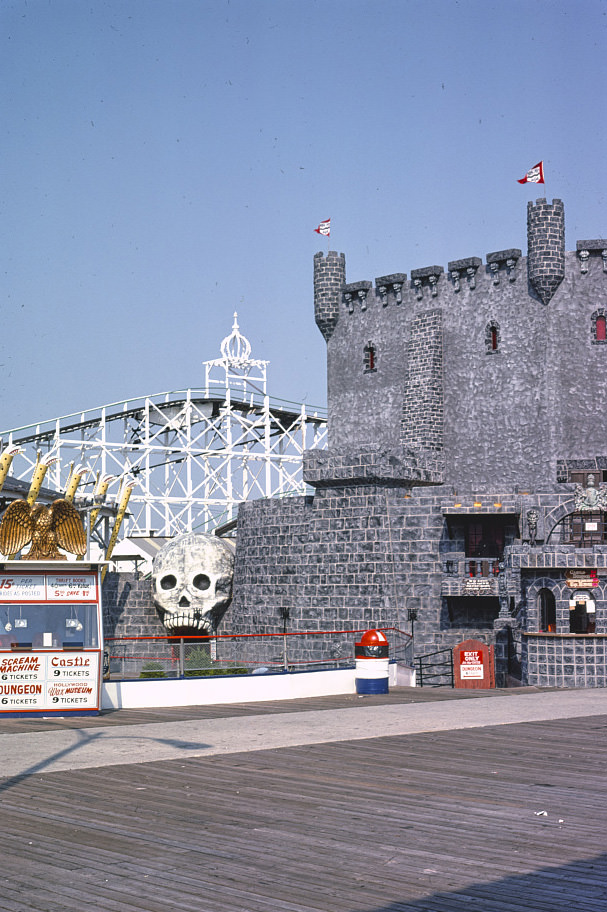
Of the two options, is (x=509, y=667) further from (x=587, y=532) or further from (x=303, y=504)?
(x=303, y=504)

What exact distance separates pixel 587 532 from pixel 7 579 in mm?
17365

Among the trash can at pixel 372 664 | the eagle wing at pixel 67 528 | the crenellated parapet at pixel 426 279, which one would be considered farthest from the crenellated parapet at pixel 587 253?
the eagle wing at pixel 67 528

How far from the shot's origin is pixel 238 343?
58562 millimetres

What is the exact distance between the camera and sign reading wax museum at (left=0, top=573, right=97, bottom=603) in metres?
16.0

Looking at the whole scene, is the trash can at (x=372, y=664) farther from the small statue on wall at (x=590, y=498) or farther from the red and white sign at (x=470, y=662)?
the small statue on wall at (x=590, y=498)

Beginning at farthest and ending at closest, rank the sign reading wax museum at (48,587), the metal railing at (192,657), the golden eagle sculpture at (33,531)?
the metal railing at (192,657) → the golden eagle sculpture at (33,531) → the sign reading wax museum at (48,587)

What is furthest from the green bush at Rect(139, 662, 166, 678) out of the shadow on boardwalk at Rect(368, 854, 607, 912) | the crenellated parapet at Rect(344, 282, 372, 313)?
the crenellated parapet at Rect(344, 282, 372, 313)

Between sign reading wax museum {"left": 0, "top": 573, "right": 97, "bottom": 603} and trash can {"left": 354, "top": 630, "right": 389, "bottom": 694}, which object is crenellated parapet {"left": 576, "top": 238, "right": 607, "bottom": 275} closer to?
trash can {"left": 354, "top": 630, "right": 389, "bottom": 694}

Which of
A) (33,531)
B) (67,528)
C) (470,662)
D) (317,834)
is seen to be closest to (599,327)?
(470,662)

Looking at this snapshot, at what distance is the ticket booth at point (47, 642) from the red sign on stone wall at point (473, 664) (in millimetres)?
8434

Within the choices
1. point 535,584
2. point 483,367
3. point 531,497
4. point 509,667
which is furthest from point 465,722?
point 483,367

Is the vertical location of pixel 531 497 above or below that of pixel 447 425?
below

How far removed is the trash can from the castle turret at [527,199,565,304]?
1885cm

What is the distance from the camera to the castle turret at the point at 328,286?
40.7 meters
